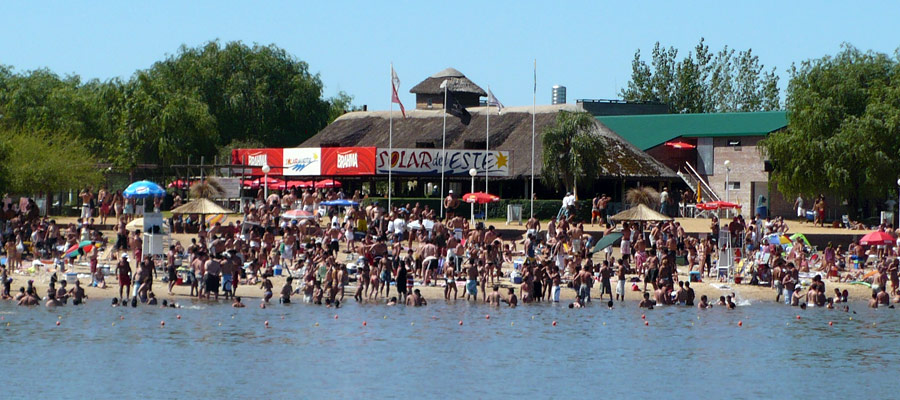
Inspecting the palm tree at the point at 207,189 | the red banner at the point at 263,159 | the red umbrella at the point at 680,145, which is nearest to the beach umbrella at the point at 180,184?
the palm tree at the point at 207,189

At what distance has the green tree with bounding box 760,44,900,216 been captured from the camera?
50.4m

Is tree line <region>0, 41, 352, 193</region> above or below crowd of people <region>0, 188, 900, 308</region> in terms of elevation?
above

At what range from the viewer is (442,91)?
217 ft

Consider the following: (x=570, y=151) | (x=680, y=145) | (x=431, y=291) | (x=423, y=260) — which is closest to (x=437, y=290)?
(x=431, y=291)

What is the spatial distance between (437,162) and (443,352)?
78.7ft

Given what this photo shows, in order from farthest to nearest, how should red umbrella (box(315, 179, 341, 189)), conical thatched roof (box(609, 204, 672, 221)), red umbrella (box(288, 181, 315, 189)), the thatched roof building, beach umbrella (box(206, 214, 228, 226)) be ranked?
the thatched roof building, red umbrella (box(288, 181, 315, 189)), red umbrella (box(315, 179, 341, 189)), beach umbrella (box(206, 214, 228, 226)), conical thatched roof (box(609, 204, 672, 221))

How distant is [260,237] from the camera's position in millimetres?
39688

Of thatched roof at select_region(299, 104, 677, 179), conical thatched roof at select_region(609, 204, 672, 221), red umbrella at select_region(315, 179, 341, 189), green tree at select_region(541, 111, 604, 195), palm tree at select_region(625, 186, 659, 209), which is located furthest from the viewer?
red umbrella at select_region(315, 179, 341, 189)

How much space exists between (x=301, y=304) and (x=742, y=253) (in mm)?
13623

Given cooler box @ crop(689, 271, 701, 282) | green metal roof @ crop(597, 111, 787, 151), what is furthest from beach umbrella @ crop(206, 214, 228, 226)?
green metal roof @ crop(597, 111, 787, 151)

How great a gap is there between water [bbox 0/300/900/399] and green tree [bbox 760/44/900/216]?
14732mm

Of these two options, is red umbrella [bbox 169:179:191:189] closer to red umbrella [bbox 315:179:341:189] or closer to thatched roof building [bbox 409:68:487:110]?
red umbrella [bbox 315:179:341:189]

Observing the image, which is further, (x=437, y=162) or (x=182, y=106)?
(x=182, y=106)

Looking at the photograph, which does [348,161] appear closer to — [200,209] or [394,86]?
[394,86]
